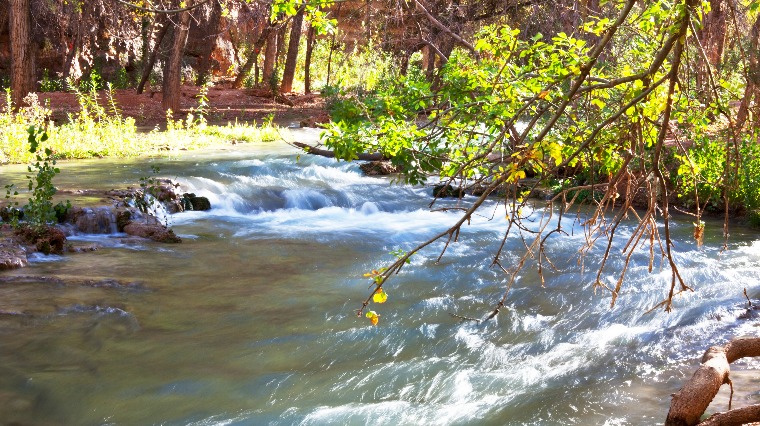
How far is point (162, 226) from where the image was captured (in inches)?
390

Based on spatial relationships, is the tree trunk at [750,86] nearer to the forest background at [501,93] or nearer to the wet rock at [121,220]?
the forest background at [501,93]

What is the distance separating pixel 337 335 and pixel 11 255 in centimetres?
391

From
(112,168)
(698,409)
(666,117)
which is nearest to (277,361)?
(698,409)

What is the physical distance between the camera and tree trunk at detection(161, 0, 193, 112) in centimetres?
2166

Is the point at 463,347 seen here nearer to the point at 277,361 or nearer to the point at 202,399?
the point at 277,361

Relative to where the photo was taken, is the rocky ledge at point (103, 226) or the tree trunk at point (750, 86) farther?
the rocky ledge at point (103, 226)

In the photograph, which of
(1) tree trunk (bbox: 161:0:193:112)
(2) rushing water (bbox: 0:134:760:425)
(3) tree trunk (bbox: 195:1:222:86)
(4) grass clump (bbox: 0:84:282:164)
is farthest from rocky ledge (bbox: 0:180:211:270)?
(3) tree trunk (bbox: 195:1:222:86)

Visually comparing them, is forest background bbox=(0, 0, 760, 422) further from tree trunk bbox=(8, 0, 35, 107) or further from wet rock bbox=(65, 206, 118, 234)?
wet rock bbox=(65, 206, 118, 234)

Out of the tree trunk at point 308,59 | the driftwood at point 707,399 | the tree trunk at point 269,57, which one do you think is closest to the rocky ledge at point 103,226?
the driftwood at point 707,399

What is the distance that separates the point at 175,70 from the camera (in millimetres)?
22328

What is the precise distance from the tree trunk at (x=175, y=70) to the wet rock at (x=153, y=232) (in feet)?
40.5

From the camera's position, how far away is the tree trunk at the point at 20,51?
61.0ft

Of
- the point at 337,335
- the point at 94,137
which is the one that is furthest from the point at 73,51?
the point at 337,335

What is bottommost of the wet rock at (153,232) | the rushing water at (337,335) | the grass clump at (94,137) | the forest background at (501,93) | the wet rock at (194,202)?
the rushing water at (337,335)
